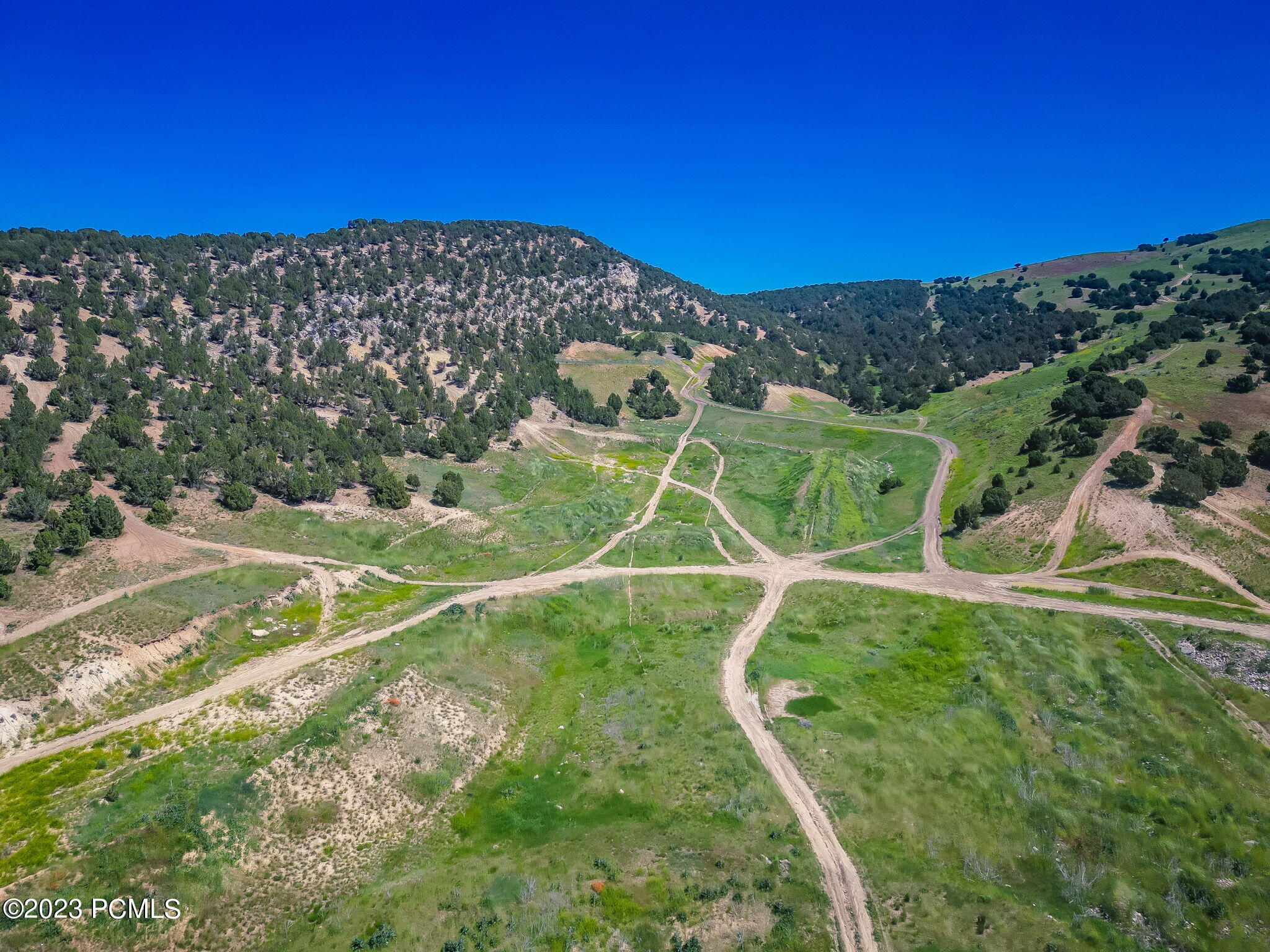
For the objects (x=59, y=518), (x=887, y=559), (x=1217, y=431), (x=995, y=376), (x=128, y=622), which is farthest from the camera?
(x=995, y=376)

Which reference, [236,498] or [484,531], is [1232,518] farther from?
[236,498]


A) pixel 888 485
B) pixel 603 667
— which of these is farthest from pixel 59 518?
pixel 888 485

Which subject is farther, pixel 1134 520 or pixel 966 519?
pixel 966 519

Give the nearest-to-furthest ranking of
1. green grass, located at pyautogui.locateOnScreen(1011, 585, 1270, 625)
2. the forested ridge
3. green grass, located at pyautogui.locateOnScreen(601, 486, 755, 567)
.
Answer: green grass, located at pyautogui.locateOnScreen(1011, 585, 1270, 625) → green grass, located at pyautogui.locateOnScreen(601, 486, 755, 567) → the forested ridge

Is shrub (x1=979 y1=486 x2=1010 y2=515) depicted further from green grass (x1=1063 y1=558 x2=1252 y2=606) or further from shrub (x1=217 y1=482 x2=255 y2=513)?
shrub (x1=217 y1=482 x2=255 y2=513)

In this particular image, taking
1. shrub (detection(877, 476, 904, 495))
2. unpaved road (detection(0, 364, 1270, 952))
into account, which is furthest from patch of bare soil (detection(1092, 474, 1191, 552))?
shrub (detection(877, 476, 904, 495))

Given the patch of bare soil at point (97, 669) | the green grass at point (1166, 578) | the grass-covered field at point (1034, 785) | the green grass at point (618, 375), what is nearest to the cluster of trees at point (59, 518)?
the patch of bare soil at point (97, 669)

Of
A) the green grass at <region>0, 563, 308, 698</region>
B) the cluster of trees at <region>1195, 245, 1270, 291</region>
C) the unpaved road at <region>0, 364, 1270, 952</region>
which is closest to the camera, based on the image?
the unpaved road at <region>0, 364, 1270, 952</region>

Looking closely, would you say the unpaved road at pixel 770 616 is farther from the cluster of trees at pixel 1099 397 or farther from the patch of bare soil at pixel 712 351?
the patch of bare soil at pixel 712 351
